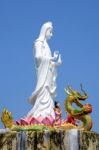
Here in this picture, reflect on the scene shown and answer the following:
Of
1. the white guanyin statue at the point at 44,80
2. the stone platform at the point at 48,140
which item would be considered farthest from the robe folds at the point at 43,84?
the stone platform at the point at 48,140

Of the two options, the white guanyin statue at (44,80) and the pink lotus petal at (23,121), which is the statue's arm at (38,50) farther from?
the pink lotus petal at (23,121)

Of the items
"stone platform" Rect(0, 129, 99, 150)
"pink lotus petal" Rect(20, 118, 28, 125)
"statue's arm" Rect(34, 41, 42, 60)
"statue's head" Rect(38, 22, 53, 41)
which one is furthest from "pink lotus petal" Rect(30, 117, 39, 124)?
"statue's head" Rect(38, 22, 53, 41)

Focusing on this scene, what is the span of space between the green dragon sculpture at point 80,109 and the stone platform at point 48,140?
56cm

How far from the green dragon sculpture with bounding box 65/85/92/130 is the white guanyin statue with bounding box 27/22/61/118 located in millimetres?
602

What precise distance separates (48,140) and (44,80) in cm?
234

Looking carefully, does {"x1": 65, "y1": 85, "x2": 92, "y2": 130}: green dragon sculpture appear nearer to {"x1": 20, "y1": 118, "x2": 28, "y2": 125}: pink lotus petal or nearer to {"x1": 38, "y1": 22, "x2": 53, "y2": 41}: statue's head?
{"x1": 20, "y1": 118, "x2": 28, "y2": 125}: pink lotus petal

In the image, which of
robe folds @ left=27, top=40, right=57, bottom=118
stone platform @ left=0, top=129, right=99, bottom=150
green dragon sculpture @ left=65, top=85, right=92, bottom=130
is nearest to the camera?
stone platform @ left=0, top=129, right=99, bottom=150

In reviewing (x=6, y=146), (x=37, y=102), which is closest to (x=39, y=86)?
(x=37, y=102)

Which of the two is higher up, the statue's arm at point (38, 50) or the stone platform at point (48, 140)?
the statue's arm at point (38, 50)

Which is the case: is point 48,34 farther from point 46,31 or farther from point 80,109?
point 80,109

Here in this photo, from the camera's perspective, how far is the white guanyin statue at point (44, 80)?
1303 centimetres

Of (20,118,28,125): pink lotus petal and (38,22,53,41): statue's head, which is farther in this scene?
(38,22,53,41): statue's head

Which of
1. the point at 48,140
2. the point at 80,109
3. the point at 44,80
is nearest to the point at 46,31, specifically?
the point at 44,80

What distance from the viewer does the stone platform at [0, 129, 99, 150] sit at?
11484 mm
